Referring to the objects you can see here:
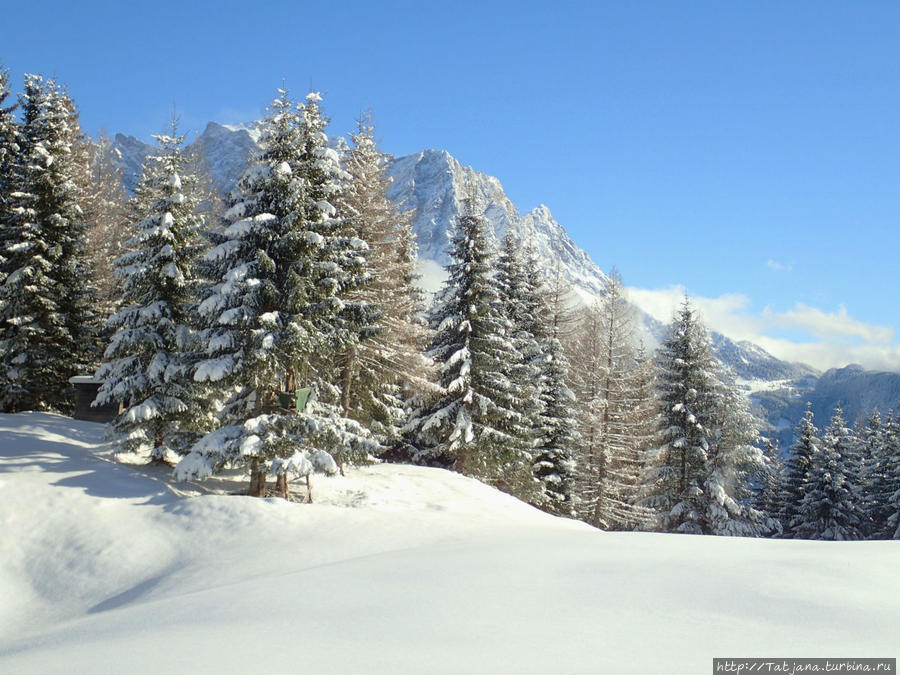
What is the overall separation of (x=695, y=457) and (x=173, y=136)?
24.5m

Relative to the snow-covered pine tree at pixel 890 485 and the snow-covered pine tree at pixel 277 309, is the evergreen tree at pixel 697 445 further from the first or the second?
the snow-covered pine tree at pixel 277 309

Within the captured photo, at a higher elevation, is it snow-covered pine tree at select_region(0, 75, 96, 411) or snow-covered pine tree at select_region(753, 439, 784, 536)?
snow-covered pine tree at select_region(0, 75, 96, 411)

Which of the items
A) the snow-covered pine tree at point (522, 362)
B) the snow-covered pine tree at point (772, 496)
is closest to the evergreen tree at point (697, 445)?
the snow-covered pine tree at point (522, 362)

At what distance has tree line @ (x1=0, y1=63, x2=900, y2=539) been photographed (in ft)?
47.4

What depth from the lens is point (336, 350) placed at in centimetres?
1559

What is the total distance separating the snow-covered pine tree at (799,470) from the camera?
34875 millimetres

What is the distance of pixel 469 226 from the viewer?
78.5 feet

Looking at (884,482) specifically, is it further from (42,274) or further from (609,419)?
(42,274)

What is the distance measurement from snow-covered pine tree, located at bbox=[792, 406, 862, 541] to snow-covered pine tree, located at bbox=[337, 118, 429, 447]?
26.3 m

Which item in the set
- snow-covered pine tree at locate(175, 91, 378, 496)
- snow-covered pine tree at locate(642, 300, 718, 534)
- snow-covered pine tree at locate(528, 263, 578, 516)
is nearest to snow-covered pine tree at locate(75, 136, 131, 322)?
snow-covered pine tree at locate(175, 91, 378, 496)

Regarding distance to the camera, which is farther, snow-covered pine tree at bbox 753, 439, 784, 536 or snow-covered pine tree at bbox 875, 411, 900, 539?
snow-covered pine tree at bbox 753, 439, 784, 536

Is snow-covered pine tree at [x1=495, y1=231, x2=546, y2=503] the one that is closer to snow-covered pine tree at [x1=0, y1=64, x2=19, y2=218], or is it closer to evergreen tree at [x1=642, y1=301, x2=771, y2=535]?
evergreen tree at [x1=642, y1=301, x2=771, y2=535]

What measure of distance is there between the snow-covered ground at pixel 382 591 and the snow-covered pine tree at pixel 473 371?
28.3ft

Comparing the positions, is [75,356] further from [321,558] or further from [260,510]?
[321,558]
